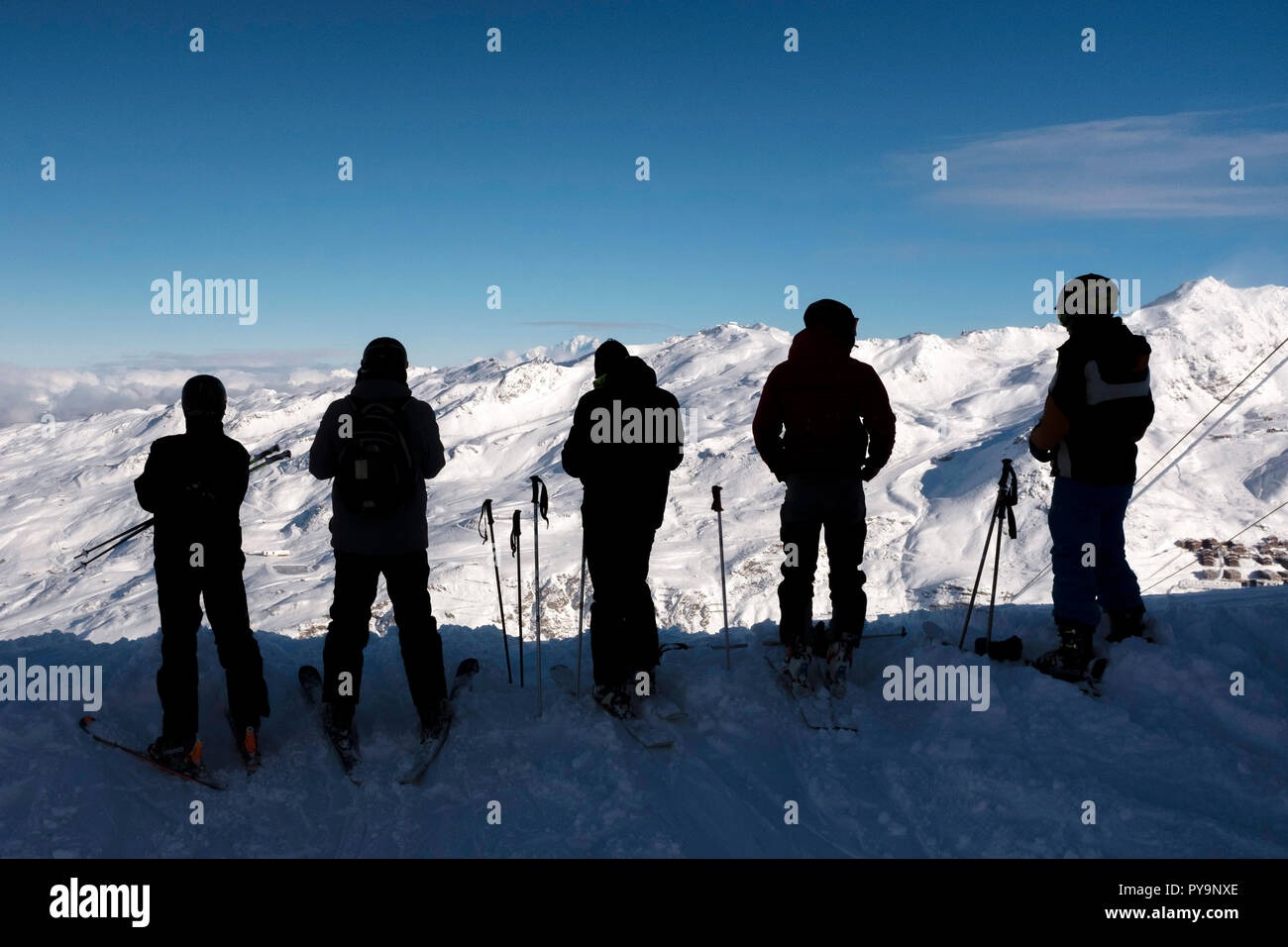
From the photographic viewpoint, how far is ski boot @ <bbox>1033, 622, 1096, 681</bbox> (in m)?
6.20

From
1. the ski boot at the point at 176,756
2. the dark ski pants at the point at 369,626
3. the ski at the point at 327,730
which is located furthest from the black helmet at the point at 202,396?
the ski at the point at 327,730

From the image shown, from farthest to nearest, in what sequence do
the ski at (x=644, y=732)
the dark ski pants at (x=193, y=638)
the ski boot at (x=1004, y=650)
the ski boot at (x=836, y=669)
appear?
the ski boot at (x=1004, y=650)
the ski boot at (x=836, y=669)
the ski at (x=644, y=732)
the dark ski pants at (x=193, y=638)

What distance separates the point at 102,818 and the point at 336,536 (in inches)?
84.2

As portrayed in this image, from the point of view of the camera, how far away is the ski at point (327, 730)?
5.50m

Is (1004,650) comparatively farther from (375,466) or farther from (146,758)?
(146,758)

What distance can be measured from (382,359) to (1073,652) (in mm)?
5867

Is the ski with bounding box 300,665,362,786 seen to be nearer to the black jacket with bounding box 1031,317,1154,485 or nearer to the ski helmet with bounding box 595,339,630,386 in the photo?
the ski helmet with bounding box 595,339,630,386

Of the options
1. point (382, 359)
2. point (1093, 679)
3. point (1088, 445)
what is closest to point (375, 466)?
point (382, 359)

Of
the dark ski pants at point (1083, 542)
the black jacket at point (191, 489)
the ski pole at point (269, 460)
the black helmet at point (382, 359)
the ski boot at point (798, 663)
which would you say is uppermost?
the black helmet at point (382, 359)

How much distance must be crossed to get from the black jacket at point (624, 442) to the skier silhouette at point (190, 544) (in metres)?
2.45

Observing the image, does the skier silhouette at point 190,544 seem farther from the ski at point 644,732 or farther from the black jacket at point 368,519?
the ski at point 644,732

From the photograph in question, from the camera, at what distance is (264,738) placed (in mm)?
5910

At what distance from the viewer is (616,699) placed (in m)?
6.28

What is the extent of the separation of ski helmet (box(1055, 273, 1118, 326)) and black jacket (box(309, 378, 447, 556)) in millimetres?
4962
